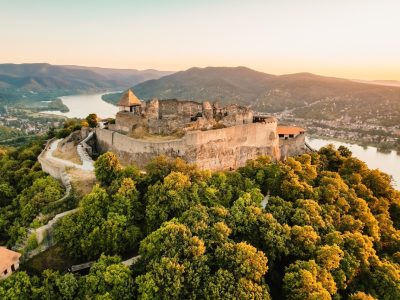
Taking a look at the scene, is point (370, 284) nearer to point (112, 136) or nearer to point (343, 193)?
point (343, 193)

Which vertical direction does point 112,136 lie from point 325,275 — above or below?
above

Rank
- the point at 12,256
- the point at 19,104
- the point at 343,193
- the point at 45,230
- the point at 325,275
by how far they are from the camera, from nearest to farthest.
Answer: the point at 325,275 → the point at 12,256 → the point at 45,230 → the point at 343,193 → the point at 19,104

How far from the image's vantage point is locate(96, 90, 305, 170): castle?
2531cm

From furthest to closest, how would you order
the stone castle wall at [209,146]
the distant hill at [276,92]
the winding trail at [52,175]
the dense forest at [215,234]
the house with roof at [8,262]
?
1. the distant hill at [276,92]
2. the stone castle wall at [209,146]
3. the winding trail at [52,175]
4. the house with roof at [8,262]
5. the dense forest at [215,234]

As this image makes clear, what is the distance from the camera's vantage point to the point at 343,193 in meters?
24.3

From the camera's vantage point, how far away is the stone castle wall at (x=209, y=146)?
25.0 meters

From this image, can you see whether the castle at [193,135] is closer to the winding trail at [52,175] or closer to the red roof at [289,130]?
the red roof at [289,130]

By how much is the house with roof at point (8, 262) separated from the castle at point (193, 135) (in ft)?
34.4

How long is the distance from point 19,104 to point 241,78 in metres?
114

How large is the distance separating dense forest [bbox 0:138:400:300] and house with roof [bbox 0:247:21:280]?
1077 mm

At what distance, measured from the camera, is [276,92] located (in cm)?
14362

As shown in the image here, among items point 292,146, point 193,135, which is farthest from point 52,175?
point 292,146

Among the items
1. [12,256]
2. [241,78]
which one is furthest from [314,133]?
[241,78]

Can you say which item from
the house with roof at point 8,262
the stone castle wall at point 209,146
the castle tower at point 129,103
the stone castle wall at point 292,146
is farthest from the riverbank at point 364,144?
the house with roof at point 8,262
